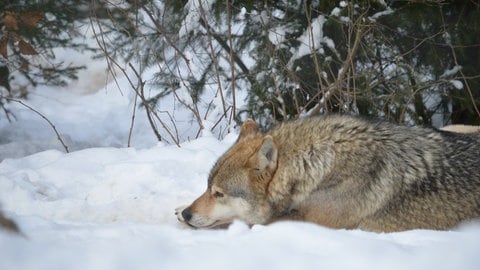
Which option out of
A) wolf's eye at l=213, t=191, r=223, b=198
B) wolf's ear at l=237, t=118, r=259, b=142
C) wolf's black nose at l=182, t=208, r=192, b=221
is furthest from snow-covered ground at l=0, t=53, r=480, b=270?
wolf's ear at l=237, t=118, r=259, b=142

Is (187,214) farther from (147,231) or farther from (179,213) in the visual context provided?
(147,231)

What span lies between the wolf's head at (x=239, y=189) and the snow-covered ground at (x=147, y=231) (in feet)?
1.08

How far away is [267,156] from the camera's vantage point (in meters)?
3.86

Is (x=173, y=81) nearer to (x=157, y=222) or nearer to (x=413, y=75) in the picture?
(x=413, y=75)

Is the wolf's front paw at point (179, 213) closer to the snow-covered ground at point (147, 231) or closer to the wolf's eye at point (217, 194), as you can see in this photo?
the snow-covered ground at point (147, 231)

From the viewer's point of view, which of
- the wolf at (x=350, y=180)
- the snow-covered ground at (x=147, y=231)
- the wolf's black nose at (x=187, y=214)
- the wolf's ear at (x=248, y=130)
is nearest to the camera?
the snow-covered ground at (x=147, y=231)

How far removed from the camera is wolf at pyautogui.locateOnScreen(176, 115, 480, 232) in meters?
3.73

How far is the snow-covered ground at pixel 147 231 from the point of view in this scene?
2.17m

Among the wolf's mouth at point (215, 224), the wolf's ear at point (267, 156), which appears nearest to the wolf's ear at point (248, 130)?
the wolf's ear at point (267, 156)

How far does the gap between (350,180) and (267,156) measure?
1.94 feet

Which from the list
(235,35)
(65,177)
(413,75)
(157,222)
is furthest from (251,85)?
(157,222)

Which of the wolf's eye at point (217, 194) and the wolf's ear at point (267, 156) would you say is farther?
the wolf's eye at point (217, 194)

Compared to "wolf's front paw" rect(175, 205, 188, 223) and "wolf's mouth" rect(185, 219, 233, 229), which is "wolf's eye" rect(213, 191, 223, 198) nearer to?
"wolf's mouth" rect(185, 219, 233, 229)

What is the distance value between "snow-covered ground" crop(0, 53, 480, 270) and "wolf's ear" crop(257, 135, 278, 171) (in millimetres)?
701
